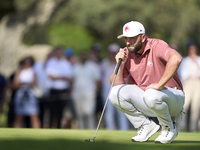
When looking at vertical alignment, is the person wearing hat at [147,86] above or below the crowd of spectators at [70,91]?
above

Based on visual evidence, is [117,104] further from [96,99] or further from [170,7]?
[170,7]

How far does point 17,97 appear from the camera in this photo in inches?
486

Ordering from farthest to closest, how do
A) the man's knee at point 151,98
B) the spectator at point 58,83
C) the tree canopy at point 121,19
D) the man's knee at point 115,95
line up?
the tree canopy at point 121,19, the spectator at point 58,83, the man's knee at point 115,95, the man's knee at point 151,98

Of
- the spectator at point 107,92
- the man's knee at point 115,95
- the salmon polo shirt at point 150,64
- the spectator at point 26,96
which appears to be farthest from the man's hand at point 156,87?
the spectator at point 26,96

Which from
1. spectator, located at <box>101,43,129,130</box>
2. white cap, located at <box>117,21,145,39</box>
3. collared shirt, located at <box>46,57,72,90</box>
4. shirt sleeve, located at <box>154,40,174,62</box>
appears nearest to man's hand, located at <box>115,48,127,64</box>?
white cap, located at <box>117,21,145,39</box>

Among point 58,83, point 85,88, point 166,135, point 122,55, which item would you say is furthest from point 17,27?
point 166,135

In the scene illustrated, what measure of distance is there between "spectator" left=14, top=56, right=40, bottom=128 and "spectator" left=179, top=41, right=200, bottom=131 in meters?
3.46

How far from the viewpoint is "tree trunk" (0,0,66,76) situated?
18047 millimetres

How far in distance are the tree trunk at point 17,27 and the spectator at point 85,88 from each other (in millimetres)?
5239

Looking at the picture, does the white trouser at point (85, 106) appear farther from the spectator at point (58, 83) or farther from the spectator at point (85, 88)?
the spectator at point (58, 83)

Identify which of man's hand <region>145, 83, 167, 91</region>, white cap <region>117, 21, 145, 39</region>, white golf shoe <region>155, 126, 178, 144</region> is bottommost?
white golf shoe <region>155, 126, 178, 144</region>

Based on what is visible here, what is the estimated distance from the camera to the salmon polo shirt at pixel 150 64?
649cm

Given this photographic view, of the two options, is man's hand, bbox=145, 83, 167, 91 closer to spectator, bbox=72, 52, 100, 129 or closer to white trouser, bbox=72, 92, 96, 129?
spectator, bbox=72, 52, 100, 129

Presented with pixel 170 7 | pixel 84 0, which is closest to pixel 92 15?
pixel 84 0
